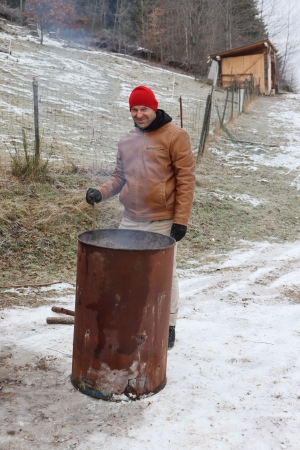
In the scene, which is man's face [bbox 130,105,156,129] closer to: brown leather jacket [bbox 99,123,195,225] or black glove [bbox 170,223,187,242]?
brown leather jacket [bbox 99,123,195,225]

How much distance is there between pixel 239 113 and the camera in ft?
65.4

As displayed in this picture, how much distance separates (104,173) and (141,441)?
551 centimetres

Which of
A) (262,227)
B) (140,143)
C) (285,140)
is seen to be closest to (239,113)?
(285,140)

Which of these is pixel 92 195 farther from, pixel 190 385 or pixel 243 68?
pixel 243 68

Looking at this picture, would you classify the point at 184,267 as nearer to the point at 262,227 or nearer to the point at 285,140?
the point at 262,227

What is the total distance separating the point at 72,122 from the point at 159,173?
31.2 feet

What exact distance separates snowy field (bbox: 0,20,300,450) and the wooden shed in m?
28.4

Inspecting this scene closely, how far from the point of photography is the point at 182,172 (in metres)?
3.15

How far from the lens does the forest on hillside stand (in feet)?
128

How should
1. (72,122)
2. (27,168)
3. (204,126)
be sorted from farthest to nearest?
(72,122), (204,126), (27,168)

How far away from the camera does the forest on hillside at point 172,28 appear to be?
39.1 metres

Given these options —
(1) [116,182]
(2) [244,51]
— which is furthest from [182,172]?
(2) [244,51]

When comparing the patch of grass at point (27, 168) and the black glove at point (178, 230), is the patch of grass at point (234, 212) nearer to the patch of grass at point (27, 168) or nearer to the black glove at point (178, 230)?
the patch of grass at point (27, 168)

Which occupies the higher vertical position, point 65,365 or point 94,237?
point 94,237
